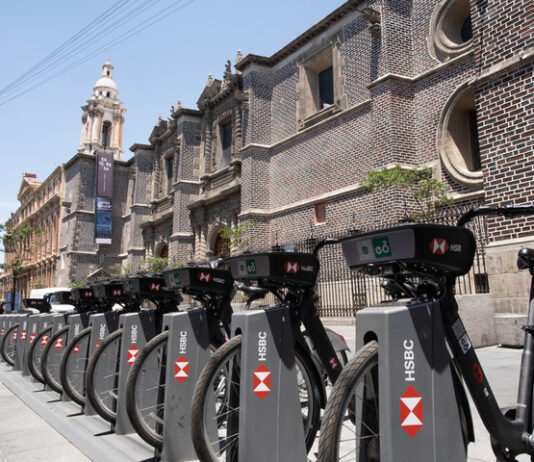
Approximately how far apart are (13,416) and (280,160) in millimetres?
16039

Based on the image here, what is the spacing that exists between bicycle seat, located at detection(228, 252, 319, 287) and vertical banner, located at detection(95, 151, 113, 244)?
119 feet

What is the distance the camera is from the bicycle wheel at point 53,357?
6086 millimetres

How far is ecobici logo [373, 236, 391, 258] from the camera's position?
7.59 feet

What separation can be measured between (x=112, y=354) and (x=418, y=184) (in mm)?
10312

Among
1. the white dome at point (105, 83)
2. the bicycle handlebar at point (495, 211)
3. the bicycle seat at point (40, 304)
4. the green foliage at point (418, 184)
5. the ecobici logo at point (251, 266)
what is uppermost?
the white dome at point (105, 83)

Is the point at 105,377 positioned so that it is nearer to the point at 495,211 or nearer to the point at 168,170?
the point at 495,211

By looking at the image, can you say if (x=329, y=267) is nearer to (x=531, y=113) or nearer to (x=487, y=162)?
(x=487, y=162)

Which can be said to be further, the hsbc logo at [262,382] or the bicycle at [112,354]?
the bicycle at [112,354]

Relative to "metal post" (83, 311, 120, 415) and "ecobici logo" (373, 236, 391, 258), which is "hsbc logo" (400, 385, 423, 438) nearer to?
"ecobici logo" (373, 236, 391, 258)

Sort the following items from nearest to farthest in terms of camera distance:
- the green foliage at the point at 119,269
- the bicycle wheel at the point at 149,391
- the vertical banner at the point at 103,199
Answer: the bicycle wheel at the point at 149,391 < the green foliage at the point at 119,269 < the vertical banner at the point at 103,199

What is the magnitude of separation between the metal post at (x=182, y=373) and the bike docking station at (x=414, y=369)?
62.2 inches

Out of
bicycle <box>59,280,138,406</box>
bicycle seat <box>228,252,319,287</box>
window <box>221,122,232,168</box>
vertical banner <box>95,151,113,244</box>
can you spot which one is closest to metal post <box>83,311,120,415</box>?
bicycle <box>59,280,138,406</box>

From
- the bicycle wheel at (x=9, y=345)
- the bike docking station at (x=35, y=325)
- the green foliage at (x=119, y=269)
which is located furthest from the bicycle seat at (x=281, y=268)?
the green foliage at (x=119, y=269)

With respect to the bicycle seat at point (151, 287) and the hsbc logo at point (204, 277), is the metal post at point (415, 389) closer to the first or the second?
the hsbc logo at point (204, 277)
